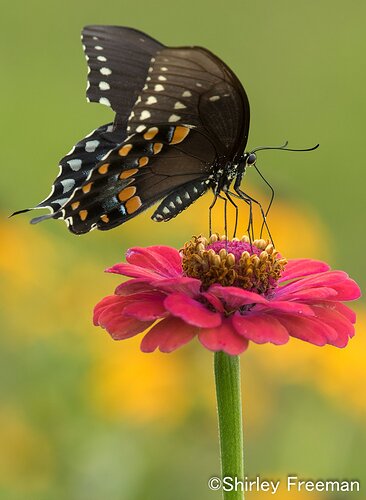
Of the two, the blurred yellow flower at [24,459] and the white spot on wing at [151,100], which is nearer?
the white spot on wing at [151,100]

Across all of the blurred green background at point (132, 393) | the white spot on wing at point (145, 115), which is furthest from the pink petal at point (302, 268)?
the blurred green background at point (132, 393)

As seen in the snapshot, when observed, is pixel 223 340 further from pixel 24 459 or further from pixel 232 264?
pixel 24 459

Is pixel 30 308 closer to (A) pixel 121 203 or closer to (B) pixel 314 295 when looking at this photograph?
(A) pixel 121 203

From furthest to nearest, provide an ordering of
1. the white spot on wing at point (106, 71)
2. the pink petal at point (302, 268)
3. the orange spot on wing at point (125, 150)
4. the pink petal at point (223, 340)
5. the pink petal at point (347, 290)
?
the white spot on wing at point (106, 71) → the orange spot on wing at point (125, 150) → the pink petal at point (302, 268) → the pink petal at point (347, 290) → the pink petal at point (223, 340)

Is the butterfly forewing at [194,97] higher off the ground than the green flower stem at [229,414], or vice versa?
the butterfly forewing at [194,97]

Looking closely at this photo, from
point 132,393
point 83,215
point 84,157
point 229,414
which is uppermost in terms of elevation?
point 84,157

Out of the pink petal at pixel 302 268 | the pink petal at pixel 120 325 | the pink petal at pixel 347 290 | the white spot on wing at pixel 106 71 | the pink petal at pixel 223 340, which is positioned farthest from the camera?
the white spot on wing at pixel 106 71

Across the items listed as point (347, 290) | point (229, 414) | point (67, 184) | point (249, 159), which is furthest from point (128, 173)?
point (229, 414)

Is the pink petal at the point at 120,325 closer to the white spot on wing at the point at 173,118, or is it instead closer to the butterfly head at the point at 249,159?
the white spot on wing at the point at 173,118
